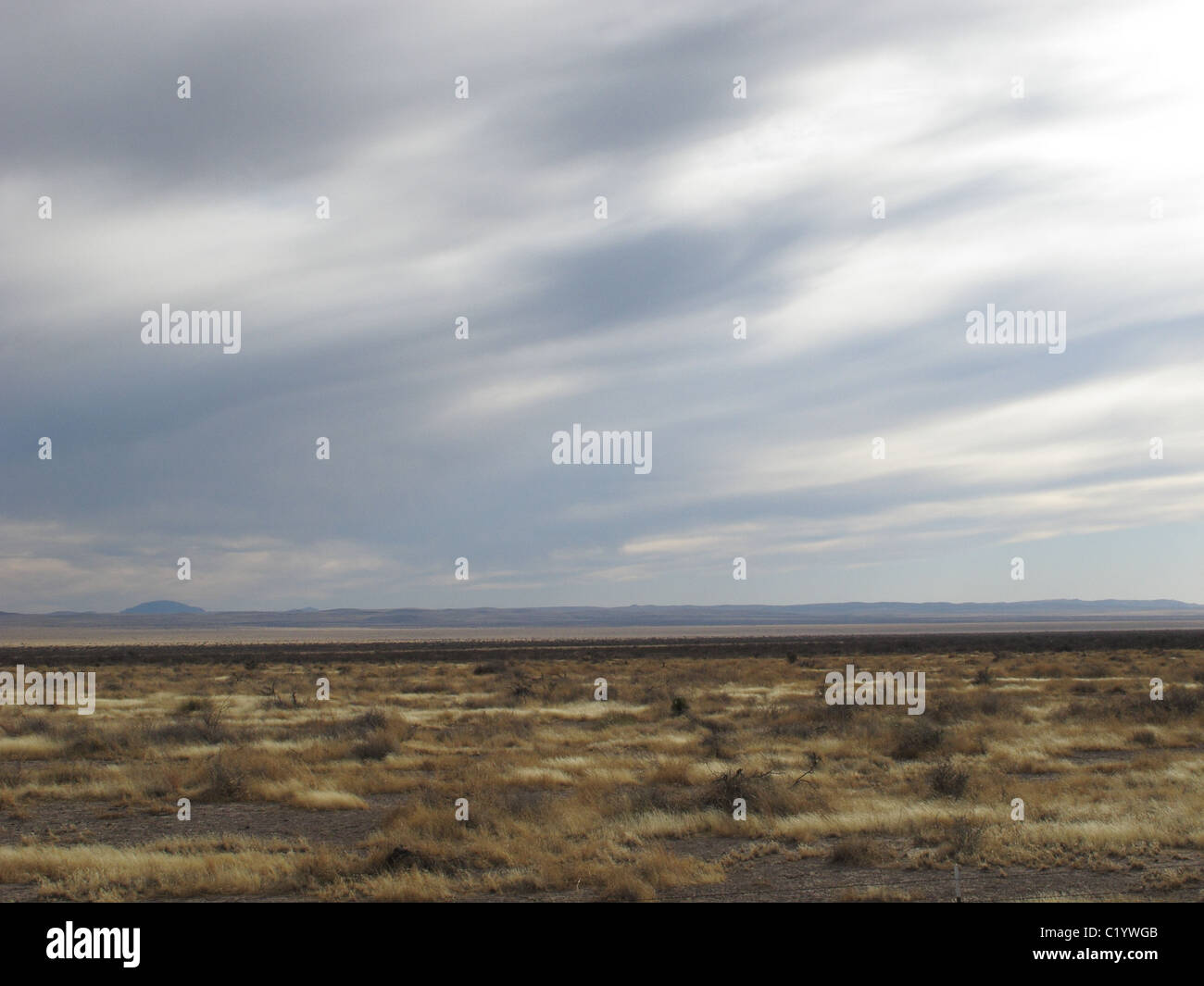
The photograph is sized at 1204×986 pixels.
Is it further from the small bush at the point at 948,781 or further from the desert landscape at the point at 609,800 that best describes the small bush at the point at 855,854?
the small bush at the point at 948,781

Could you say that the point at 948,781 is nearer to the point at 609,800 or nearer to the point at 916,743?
the point at 916,743

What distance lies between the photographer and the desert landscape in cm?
1193

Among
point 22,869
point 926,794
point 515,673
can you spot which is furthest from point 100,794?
point 515,673

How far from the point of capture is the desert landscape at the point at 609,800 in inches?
470

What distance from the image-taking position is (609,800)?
1706cm

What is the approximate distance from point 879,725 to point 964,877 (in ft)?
47.2

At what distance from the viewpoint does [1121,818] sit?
1458cm
